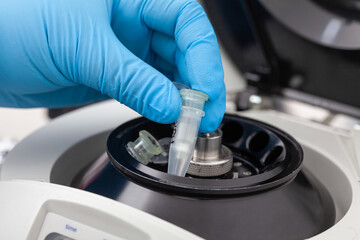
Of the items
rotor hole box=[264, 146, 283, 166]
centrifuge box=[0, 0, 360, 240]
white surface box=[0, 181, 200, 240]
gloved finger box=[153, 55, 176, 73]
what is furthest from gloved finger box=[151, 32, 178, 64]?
white surface box=[0, 181, 200, 240]

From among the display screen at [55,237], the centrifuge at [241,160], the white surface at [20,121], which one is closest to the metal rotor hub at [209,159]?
the centrifuge at [241,160]

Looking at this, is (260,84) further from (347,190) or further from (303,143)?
(347,190)

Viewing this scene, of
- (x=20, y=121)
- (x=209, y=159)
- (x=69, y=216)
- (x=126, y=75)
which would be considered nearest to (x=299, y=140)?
(x=209, y=159)

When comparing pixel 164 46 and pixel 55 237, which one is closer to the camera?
pixel 55 237

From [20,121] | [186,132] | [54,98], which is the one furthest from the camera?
[20,121]

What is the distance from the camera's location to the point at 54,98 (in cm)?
87

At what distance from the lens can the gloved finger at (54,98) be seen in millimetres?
831

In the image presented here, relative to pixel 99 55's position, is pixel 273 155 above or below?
below

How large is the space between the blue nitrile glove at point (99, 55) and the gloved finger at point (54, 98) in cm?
8

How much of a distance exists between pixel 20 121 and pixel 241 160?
1.30m

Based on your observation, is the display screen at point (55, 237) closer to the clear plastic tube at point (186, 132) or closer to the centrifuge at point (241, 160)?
the centrifuge at point (241, 160)

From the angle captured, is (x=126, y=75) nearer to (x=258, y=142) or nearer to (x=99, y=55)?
(x=99, y=55)

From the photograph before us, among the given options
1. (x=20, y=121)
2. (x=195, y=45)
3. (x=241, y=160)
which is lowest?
(x=20, y=121)

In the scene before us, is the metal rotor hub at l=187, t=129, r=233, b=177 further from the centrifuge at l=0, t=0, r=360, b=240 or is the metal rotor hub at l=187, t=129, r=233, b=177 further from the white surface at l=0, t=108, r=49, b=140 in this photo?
the white surface at l=0, t=108, r=49, b=140
